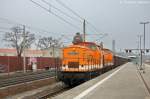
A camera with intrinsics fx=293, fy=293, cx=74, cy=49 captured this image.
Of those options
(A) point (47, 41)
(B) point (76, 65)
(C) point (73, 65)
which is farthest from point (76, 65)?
(A) point (47, 41)

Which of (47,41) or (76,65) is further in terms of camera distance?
(47,41)

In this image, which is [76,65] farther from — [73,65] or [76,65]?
[73,65]

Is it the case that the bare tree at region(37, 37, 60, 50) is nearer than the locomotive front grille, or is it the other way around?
the locomotive front grille

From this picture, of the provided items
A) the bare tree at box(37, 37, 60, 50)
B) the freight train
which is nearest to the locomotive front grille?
the freight train

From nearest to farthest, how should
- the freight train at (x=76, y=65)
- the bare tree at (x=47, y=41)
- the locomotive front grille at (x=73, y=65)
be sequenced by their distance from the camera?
the freight train at (x=76, y=65) < the locomotive front grille at (x=73, y=65) < the bare tree at (x=47, y=41)

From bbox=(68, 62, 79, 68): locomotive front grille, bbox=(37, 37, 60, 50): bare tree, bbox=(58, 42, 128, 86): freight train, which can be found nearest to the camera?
bbox=(58, 42, 128, 86): freight train

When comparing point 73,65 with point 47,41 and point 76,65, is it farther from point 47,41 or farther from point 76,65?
point 47,41

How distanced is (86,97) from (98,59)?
44.9 feet

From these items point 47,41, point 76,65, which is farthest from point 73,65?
point 47,41

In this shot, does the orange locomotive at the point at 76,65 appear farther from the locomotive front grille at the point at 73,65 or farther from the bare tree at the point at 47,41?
the bare tree at the point at 47,41

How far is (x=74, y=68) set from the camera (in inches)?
863

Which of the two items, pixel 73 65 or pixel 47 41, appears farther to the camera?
pixel 47 41

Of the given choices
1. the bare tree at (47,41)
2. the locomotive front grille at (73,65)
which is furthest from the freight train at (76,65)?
the bare tree at (47,41)

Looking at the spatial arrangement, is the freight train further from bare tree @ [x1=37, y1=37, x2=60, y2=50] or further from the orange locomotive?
bare tree @ [x1=37, y1=37, x2=60, y2=50]
